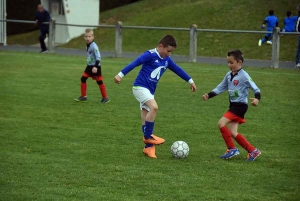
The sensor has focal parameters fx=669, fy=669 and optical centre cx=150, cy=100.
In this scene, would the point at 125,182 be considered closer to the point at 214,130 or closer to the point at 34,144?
the point at 34,144

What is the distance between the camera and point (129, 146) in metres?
9.69

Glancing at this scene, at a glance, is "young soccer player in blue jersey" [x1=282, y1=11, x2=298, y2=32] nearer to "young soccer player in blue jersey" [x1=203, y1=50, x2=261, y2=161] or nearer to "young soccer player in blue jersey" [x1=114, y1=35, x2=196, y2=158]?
"young soccer player in blue jersey" [x1=114, y1=35, x2=196, y2=158]

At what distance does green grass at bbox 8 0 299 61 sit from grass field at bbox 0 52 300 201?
10.6 m

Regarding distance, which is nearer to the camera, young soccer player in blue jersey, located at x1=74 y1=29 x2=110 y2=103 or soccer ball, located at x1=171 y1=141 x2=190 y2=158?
soccer ball, located at x1=171 y1=141 x2=190 y2=158

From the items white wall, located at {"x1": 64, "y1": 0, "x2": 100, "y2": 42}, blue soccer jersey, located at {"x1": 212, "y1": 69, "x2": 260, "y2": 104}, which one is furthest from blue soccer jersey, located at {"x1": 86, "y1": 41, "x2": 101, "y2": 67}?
white wall, located at {"x1": 64, "y1": 0, "x2": 100, "y2": 42}

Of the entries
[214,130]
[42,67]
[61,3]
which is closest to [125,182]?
[214,130]

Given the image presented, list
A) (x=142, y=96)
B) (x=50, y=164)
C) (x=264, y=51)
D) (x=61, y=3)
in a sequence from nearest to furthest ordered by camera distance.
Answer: (x=50, y=164) < (x=142, y=96) < (x=264, y=51) < (x=61, y=3)

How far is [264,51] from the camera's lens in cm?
2742

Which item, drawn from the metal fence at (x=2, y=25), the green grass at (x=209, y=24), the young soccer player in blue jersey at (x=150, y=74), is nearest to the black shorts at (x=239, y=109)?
the young soccer player in blue jersey at (x=150, y=74)

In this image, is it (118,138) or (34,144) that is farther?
(118,138)

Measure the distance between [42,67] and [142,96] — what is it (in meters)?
13.0

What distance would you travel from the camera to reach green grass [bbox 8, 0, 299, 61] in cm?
2833

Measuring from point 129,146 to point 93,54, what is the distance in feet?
17.1

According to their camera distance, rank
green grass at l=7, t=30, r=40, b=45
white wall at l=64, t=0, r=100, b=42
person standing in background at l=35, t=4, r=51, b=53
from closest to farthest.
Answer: person standing in background at l=35, t=4, r=51, b=53 → white wall at l=64, t=0, r=100, b=42 → green grass at l=7, t=30, r=40, b=45
